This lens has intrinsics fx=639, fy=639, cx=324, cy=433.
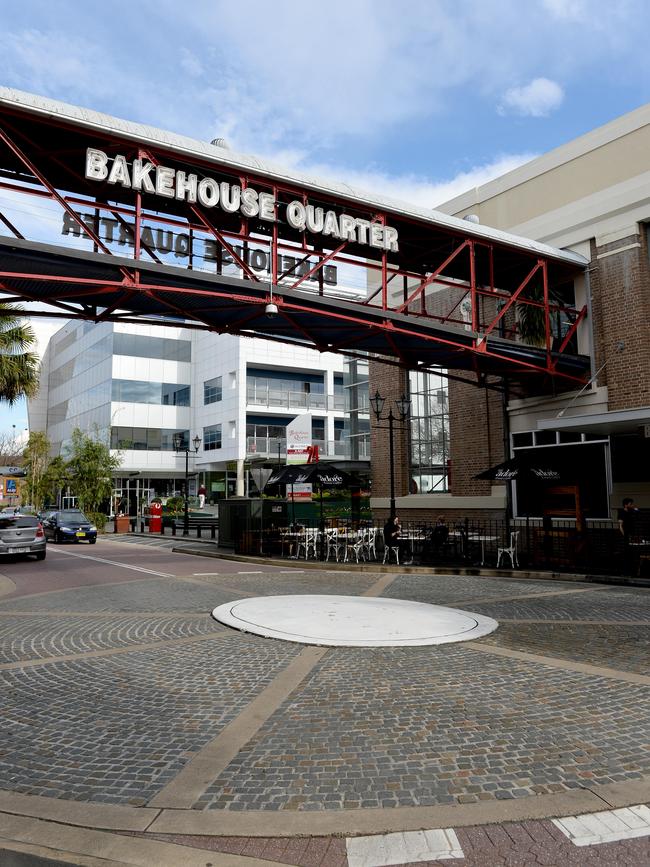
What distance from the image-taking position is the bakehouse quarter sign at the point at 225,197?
41.6 feet

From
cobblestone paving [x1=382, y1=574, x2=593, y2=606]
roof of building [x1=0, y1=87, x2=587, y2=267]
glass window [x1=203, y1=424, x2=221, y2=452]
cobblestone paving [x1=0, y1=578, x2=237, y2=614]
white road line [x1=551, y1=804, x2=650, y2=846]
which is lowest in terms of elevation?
cobblestone paving [x1=382, y1=574, x2=593, y2=606]

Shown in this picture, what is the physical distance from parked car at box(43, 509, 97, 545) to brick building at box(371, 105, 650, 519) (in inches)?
668

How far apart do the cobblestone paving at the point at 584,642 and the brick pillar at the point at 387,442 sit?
1510 centimetres

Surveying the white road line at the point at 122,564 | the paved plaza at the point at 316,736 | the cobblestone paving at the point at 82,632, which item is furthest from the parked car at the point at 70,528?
the paved plaza at the point at 316,736

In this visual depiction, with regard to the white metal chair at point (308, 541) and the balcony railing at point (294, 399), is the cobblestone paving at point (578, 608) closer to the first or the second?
the white metal chair at point (308, 541)

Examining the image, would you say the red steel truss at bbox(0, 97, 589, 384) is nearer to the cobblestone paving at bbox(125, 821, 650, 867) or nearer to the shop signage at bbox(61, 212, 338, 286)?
the shop signage at bbox(61, 212, 338, 286)

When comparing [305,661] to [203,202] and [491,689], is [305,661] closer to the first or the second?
[491,689]

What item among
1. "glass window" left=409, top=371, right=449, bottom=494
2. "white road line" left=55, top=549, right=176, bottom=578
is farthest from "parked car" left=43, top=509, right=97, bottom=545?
"glass window" left=409, top=371, right=449, bottom=494

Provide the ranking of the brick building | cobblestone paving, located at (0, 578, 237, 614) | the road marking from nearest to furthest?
the road marking < cobblestone paving, located at (0, 578, 237, 614) < the brick building

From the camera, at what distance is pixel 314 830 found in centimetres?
352

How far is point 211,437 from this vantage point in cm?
5041

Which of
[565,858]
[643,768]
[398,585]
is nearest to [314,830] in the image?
[565,858]

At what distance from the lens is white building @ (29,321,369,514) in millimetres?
48281

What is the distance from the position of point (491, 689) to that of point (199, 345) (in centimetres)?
4979
